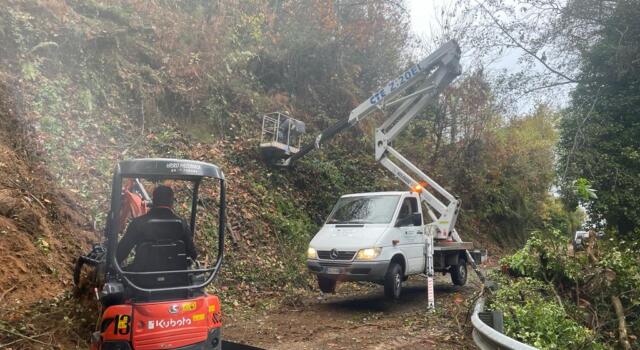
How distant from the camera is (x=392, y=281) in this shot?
364 inches

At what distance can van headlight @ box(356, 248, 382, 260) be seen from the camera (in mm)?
8898

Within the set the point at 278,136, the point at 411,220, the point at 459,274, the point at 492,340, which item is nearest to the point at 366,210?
the point at 411,220

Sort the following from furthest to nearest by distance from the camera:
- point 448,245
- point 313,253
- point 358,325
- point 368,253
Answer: point 448,245 < point 313,253 < point 368,253 < point 358,325

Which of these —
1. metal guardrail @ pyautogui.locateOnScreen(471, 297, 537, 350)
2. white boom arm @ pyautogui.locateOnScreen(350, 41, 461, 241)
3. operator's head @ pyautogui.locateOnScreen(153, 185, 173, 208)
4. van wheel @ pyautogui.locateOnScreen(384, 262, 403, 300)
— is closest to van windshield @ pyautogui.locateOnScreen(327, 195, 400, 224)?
van wheel @ pyautogui.locateOnScreen(384, 262, 403, 300)

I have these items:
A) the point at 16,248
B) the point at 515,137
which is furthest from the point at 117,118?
the point at 515,137

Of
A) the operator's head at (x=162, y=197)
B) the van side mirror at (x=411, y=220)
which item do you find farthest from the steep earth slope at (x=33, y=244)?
the van side mirror at (x=411, y=220)

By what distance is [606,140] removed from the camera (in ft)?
55.8

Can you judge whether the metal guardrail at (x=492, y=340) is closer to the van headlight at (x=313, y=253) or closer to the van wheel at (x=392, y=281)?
the van wheel at (x=392, y=281)

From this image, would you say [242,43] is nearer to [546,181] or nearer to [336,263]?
[336,263]

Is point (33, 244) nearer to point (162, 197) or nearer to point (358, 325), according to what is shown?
point (162, 197)

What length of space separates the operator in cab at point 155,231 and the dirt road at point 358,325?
2.88 m

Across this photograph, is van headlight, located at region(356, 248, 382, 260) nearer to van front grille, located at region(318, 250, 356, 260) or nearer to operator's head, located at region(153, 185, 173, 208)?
van front grille, located at region(318, 250, 356, 260)

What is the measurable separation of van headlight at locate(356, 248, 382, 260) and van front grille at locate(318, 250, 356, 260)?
12 centimetres

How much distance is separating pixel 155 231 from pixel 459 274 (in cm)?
920
